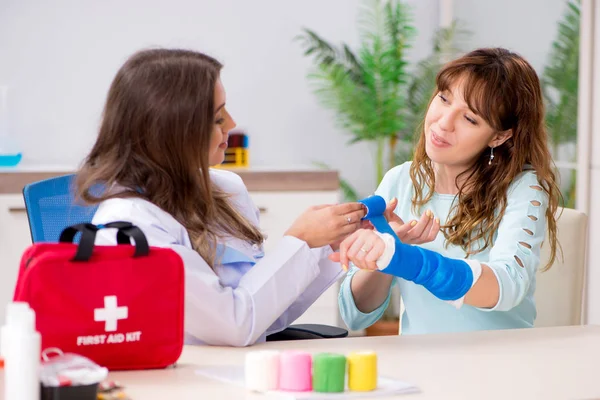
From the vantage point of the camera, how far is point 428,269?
163cm

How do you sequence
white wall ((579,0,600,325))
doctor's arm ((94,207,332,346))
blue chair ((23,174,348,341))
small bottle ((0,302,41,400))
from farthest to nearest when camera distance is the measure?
white wall ((579,0,600,325)) < blue chair ((23,174,348,341)) < doctor's arm ((94,207,332,346)) < small bottle ((0,302,41,400))

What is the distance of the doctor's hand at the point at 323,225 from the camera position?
67.3 inches

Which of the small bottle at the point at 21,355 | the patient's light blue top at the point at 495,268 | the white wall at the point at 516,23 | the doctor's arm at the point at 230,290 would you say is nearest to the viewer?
the small bottle at the point at 21,355

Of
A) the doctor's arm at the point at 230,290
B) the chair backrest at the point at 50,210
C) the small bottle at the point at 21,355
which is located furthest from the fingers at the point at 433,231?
the small bottle at the point at 21,355

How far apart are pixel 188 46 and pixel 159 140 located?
291 centimetres

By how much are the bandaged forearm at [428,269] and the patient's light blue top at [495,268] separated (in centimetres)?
11

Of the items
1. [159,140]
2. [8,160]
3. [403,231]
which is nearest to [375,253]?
[403,231]

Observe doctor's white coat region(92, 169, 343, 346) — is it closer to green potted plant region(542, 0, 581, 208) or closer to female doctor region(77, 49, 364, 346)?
female doctor region(77, 49, 364, 346)

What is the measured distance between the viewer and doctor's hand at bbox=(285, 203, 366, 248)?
1.71 m

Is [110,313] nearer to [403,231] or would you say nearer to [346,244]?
[346,244]

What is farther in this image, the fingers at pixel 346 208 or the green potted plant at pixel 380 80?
the green potted plant at pixel 380 80

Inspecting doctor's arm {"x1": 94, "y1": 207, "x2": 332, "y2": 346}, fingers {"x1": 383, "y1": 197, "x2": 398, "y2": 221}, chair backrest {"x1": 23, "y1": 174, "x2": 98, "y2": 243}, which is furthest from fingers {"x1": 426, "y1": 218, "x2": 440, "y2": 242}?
chair backrest {"x1": 23, "y1": 174, "x2": 98, "y2": 243}

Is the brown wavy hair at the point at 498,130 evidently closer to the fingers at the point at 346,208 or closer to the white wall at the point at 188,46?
the fingers at the point at 346,208

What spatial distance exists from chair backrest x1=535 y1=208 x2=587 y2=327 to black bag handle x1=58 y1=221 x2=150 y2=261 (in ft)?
4.03
